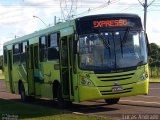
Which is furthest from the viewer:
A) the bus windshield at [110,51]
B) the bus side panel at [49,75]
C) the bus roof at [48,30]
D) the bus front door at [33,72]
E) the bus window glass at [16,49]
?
the bus window glass at [16,49]

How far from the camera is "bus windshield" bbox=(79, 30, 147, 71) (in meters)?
17.7

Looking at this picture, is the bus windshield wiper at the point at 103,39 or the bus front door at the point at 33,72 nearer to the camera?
the bus windshield wiper at the point at 103,39

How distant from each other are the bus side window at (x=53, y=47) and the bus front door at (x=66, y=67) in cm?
64

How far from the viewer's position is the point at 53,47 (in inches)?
807

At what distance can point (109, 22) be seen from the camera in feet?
59.8

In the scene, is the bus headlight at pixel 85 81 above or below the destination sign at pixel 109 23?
below

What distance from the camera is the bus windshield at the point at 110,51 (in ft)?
58.0

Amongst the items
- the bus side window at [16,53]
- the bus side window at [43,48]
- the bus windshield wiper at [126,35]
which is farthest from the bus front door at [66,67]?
the bus side window at [16,53]

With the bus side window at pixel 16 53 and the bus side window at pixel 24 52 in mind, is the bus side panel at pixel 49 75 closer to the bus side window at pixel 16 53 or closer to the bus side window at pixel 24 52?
the bus side window at pixel 24 52

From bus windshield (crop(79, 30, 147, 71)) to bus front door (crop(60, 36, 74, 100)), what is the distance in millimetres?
920

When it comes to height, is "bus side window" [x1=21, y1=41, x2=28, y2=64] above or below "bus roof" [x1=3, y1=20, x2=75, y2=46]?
below

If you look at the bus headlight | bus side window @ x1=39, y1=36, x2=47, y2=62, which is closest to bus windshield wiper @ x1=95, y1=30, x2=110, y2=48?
the bus headlight

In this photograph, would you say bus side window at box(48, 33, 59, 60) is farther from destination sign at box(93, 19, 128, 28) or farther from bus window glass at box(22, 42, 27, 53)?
bus window glass at box(22, 42, 27, 53)

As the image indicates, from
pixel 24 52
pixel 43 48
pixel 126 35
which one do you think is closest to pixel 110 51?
pixel 126 35
